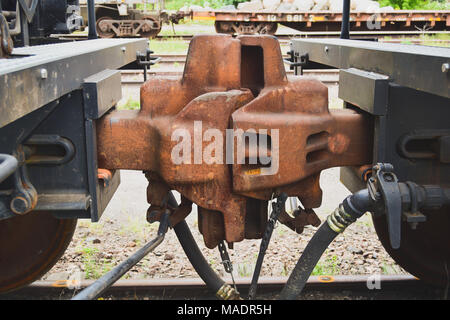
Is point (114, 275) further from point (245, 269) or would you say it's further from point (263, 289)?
point (245, 269)

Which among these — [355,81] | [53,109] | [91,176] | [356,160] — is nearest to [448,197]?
[356,160]

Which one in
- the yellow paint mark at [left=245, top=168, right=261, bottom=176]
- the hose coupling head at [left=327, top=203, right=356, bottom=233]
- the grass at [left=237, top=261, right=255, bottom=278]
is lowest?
the grass at [left=237, top=261, right=255, bottom=278]

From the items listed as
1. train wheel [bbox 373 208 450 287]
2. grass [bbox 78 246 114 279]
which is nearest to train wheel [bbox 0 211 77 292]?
grass [bbox 78 246 114 279]

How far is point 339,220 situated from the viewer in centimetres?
186

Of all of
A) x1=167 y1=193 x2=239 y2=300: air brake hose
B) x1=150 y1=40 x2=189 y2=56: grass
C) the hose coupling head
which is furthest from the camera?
x1=150 y1=40 x2=189 y2=56: grass

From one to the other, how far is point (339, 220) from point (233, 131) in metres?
0.49

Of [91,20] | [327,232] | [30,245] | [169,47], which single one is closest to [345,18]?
[91,20]

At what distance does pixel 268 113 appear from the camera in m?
1.91

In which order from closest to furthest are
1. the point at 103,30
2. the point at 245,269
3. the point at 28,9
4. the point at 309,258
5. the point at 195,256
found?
the point at 309,258, the point at 195,256, the point at 28,9, the point at 245,269, the point at 103,30

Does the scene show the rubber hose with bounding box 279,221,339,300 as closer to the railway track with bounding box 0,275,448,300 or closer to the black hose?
the black hose

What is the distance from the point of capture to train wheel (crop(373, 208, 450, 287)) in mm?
2711

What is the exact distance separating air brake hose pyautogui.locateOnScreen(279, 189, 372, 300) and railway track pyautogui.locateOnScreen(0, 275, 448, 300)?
1.11 m

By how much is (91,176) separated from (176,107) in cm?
40

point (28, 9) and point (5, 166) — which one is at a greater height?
point (28, 9)
